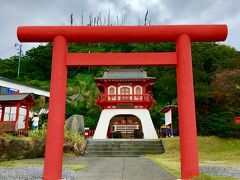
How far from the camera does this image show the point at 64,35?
6598 mm

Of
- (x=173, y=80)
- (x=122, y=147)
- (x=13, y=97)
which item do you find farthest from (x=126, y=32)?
(x=173, y=80)

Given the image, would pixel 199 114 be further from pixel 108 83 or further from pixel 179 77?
pixel 179 77

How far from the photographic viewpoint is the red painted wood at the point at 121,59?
254 inches

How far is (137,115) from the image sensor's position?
24.1 meters

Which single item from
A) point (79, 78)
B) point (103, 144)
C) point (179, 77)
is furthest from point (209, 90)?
point (79, 78)

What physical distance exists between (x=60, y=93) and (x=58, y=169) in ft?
5.44

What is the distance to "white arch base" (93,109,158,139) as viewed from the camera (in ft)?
76.3

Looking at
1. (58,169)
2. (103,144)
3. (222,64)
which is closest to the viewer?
(58,169)

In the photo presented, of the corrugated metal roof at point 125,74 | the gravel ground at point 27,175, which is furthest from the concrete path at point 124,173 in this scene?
the corrugated metal roof at point 125,74

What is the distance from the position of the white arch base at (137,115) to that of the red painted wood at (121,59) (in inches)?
677

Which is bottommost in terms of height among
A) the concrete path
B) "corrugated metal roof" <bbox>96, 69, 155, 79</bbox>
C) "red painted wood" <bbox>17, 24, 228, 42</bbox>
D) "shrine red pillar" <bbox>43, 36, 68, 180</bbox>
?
the concrete path

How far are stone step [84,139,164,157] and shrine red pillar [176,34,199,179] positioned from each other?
1224 centimetres

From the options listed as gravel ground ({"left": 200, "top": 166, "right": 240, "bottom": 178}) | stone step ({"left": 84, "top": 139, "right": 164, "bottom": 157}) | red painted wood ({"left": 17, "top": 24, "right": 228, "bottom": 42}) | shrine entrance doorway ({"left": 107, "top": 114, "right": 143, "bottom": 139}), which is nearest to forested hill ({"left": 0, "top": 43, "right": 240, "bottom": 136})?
shrine entrance doorway ({"left": 107, "top": 114, "right": 143, "bottom": 139})

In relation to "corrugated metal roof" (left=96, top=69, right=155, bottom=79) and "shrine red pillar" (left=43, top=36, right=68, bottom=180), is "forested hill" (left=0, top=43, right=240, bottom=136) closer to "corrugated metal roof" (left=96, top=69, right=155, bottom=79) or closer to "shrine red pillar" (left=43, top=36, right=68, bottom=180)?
"corrugated metal roof" (left=96, top=69, right=155, bottom=79)
